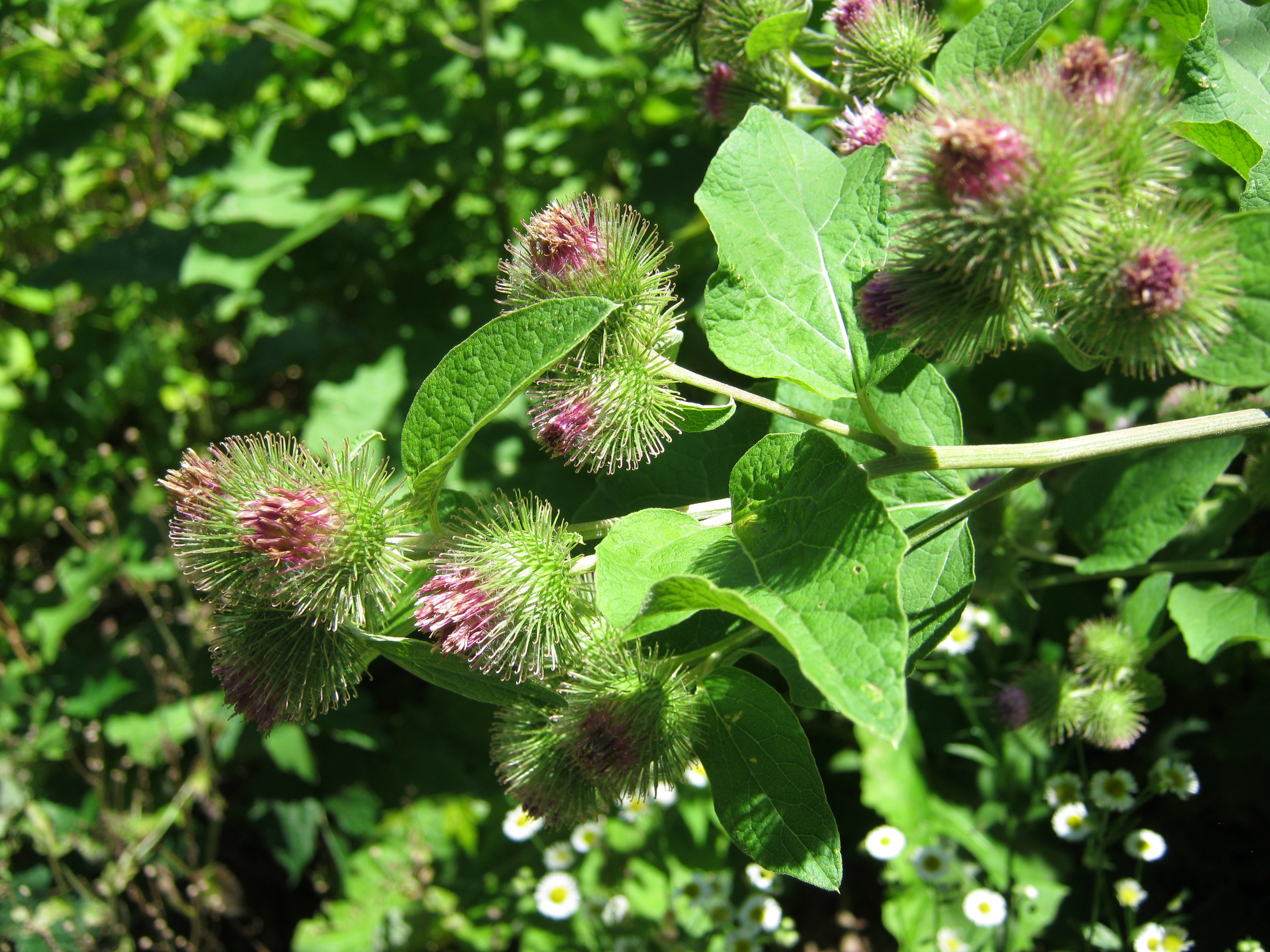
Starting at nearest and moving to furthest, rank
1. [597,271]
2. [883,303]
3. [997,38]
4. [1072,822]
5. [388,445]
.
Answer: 1. [883,303]
2. [597,271]
3. [997,38]
4. [1072,822]
5. [388,445]

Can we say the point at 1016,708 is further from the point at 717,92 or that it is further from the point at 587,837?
the point at 717,92

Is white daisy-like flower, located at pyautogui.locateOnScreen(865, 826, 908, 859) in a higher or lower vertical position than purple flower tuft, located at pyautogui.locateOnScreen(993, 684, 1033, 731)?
A: lower

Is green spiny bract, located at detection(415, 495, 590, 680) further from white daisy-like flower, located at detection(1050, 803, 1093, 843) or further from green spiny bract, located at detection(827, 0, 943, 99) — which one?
white daisy-like flower, located at detection(1050, 803, 1093, 843)

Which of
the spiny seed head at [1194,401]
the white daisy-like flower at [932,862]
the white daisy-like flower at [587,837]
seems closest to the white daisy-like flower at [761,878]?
the white daisy-like flower at [932,862]

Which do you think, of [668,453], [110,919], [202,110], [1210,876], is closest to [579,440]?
[668,453]

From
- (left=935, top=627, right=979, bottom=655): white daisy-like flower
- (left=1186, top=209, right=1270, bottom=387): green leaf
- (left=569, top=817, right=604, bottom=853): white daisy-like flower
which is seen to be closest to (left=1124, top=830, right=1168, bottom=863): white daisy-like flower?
(left=935, top=627, right=979, bottom=655): white daisy-like flower

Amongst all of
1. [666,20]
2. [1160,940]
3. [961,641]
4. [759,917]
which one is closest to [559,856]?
[759,917]
